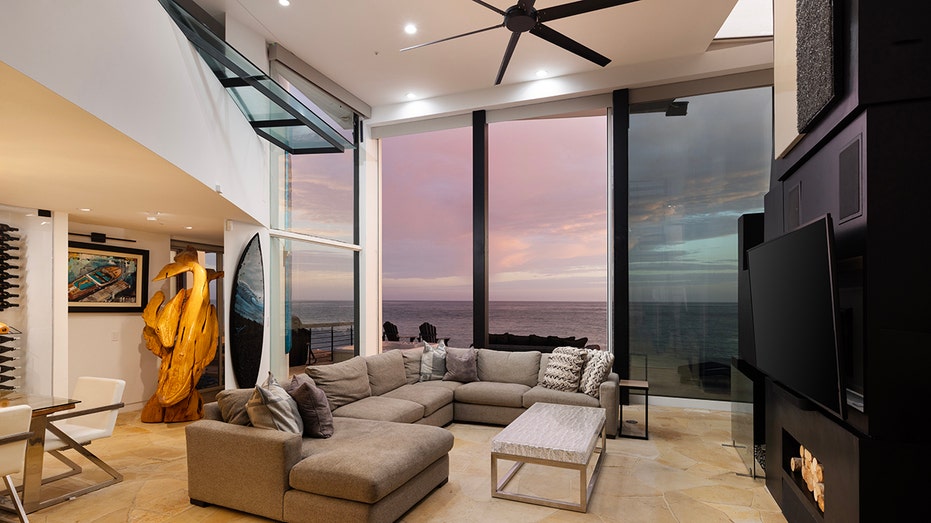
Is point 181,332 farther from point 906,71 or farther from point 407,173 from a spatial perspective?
point 407,173

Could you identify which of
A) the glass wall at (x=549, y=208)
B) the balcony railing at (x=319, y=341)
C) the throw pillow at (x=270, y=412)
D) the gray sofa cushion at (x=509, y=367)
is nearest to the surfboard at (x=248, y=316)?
the balcony railing at (x=319, y=341)

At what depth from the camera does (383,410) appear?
4.36m

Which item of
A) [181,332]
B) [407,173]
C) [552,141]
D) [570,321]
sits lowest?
[570,321]

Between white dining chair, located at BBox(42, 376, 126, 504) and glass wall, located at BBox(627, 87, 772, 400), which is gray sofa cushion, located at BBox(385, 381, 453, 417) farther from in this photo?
glass wall, located at BBox(627, 87, 772, 400)

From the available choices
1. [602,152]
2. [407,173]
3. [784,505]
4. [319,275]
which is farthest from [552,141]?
[784,505]

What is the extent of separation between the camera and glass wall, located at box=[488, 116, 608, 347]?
45.5ft

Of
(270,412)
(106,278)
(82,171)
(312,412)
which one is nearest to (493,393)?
(312,412)

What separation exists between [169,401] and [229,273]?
160 cm

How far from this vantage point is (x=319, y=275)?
657 cm

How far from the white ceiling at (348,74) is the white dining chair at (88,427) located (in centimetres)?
151

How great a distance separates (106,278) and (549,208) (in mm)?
11305

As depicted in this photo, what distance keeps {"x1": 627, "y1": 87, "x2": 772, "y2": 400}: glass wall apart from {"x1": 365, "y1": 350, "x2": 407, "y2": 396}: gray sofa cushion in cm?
284

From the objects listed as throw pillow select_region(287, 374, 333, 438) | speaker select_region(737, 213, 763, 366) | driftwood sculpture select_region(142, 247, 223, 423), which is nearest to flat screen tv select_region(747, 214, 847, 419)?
speaker select_region(737, 213, 763, 366)

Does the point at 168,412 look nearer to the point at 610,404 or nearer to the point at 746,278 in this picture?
the point at 610,404
